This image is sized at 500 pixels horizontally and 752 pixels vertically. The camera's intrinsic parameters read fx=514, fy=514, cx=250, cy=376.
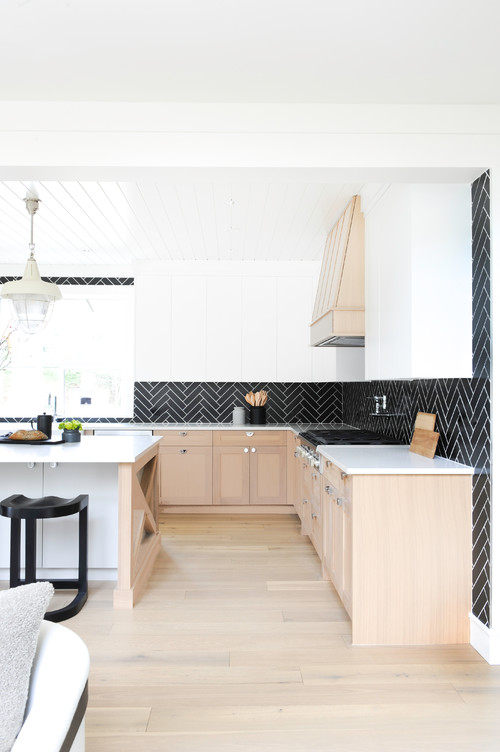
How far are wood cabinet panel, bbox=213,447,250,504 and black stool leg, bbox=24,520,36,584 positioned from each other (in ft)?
A: 8.06

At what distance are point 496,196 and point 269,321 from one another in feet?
10.7

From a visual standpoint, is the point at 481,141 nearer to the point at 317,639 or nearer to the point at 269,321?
the point at 317,639

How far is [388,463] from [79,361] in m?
4.13

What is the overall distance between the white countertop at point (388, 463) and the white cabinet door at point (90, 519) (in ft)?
4.68

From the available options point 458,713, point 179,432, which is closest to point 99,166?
Result: point 458,713

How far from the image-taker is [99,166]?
95.2 inches

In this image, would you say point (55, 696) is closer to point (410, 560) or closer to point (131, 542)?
point (410, 560)

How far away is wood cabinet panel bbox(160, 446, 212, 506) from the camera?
5.17 m

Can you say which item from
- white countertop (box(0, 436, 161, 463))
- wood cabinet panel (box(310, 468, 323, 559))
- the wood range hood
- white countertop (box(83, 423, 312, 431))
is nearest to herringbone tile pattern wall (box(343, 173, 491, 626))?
the wood range hood

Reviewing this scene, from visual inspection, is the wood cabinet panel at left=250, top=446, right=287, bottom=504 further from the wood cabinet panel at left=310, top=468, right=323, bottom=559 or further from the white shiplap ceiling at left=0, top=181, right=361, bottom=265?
the white shiplap ceiling at left=0, top=181, right=361, bottom=265

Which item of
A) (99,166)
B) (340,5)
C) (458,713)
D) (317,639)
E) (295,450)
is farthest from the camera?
(295,450)

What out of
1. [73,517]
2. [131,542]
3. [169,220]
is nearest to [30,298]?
[169,220]

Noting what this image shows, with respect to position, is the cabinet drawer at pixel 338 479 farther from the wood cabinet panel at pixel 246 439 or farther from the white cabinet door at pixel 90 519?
the wood cabinet panel at pixel 246 439

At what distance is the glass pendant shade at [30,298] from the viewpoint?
11.1ft
